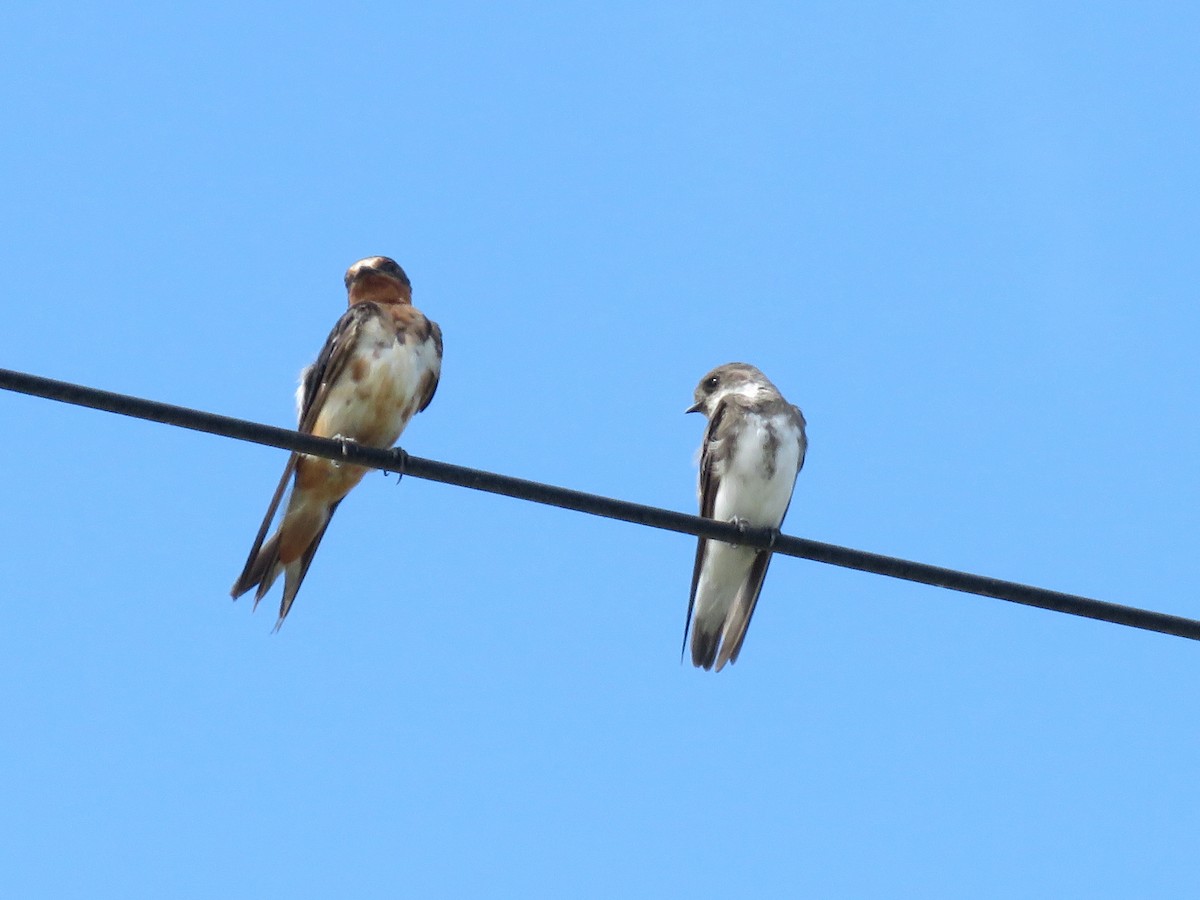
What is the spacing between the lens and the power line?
495 centimetres

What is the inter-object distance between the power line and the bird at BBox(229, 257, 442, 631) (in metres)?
3.01

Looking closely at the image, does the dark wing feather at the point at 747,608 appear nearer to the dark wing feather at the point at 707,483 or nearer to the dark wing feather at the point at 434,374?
the dark wing feather at the point at 707,483

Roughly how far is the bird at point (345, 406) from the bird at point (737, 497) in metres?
1.80

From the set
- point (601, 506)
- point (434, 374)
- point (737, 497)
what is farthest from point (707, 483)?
point (601, 506)

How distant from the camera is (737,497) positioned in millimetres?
9477

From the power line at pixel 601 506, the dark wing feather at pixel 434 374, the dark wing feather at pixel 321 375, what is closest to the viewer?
the power line at pixel 601 506

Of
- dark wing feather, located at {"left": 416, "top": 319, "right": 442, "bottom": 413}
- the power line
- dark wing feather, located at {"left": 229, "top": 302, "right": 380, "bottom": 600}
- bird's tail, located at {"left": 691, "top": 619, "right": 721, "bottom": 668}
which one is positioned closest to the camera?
the power line

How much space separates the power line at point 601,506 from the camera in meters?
4.95

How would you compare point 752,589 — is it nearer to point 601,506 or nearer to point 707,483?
point 707,483

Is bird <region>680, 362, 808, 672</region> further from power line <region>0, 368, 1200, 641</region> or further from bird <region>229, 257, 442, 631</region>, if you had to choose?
power line <region>0, 368, 1200, 641</region>

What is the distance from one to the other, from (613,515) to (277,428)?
115 cm

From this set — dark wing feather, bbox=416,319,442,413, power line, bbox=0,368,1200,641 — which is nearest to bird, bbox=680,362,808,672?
dark wing feather, bbox=416,319,442,413

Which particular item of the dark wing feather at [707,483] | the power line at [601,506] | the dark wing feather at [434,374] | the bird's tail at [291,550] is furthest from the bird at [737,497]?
the power line at [601,506]

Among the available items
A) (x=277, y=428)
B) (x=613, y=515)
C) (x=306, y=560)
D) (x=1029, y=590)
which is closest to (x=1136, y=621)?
(x=1029, y=590)
